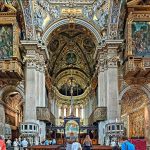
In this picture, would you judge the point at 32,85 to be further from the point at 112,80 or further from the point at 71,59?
the point at 71,59

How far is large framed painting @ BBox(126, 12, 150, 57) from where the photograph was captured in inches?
965

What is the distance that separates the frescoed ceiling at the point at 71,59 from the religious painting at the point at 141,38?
4.14 m

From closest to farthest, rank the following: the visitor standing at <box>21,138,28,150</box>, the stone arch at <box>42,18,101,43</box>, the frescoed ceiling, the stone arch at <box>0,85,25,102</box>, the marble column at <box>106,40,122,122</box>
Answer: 1. the visitor standing at <box>21,138,28,150</box>
2. the marble column at <box>106,40,122,122</box>
3. the stone arch at <box>0,85,25,102</box>
4. the stone arch at <box>42,18,101,43</box>
5. the frescoed ceiling

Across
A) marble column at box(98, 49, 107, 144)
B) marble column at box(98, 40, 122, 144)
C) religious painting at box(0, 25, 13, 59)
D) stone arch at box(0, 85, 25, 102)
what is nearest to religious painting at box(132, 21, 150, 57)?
marble column at box(98, 40, 122, 144)

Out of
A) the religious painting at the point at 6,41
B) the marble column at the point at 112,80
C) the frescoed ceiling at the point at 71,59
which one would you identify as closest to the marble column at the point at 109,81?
the marble column at the point at 112,80

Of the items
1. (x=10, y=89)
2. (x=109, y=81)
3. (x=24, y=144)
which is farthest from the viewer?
(x=10, y=89)

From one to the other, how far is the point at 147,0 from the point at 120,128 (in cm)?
811

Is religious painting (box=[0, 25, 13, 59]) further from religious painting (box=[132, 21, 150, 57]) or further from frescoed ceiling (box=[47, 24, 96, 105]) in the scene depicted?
religious painting (box=[132, 21, 150, 57])

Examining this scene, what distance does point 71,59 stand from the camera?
127 feet

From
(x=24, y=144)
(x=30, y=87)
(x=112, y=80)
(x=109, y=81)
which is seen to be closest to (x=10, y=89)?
(x=30, y=87)

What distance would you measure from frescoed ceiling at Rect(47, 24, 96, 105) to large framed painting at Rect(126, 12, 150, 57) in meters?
4.03

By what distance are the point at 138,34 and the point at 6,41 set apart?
330 inches

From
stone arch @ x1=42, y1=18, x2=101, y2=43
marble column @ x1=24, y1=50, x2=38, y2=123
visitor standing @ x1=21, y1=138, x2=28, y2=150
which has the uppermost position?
stone arch @ x1=42, y1=18, x2=101, y2=43

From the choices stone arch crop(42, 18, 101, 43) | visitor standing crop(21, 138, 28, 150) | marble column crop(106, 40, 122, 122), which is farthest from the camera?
stone arch crop(42, 18, 101, 43)
